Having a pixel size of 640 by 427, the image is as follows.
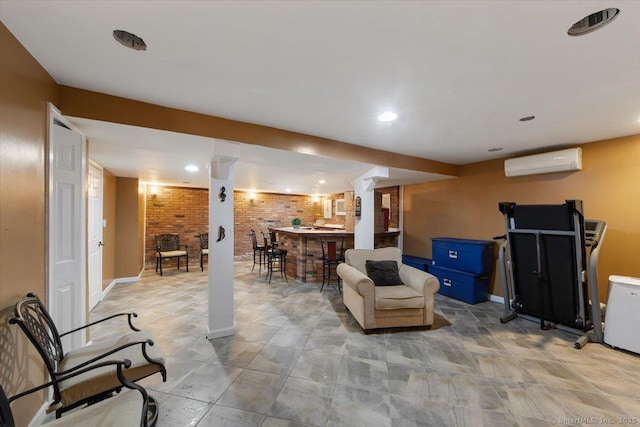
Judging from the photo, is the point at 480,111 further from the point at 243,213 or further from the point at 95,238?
the point at 243,213

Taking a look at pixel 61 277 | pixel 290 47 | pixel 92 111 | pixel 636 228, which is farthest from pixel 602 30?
pixel 61 277

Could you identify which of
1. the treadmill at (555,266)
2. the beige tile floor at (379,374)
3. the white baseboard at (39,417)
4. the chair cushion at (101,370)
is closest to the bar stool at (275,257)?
the beige tile floor at (379,374)

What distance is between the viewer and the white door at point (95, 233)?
12.3ft

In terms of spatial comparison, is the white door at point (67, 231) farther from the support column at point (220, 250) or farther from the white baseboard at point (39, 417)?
the support column at point (220, 250)

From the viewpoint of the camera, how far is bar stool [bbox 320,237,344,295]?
473cm

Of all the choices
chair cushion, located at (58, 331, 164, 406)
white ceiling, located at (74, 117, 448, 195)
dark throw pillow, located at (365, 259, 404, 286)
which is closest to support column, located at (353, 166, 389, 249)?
white ceiling, located at (74, 117, 448, 195)

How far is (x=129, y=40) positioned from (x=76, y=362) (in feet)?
6.59

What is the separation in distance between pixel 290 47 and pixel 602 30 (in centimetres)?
171

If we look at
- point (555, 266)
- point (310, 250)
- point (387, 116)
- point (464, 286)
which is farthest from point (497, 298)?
point (387, 116)

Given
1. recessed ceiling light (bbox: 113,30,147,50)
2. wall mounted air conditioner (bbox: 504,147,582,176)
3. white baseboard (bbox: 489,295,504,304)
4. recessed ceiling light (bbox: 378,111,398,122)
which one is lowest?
white baseboard (bbox: 489,295,504,304)

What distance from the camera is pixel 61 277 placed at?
6.61 feet

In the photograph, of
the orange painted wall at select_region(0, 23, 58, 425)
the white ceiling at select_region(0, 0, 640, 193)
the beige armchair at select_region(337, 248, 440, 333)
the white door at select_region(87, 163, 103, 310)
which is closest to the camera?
the white ceiling at select_region(0, 0, 640, 193)

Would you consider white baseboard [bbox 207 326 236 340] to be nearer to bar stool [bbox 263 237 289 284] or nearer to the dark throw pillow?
the dark throw pillow

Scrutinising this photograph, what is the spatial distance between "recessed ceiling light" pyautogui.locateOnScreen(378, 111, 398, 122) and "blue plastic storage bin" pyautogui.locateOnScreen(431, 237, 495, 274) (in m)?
2.75
